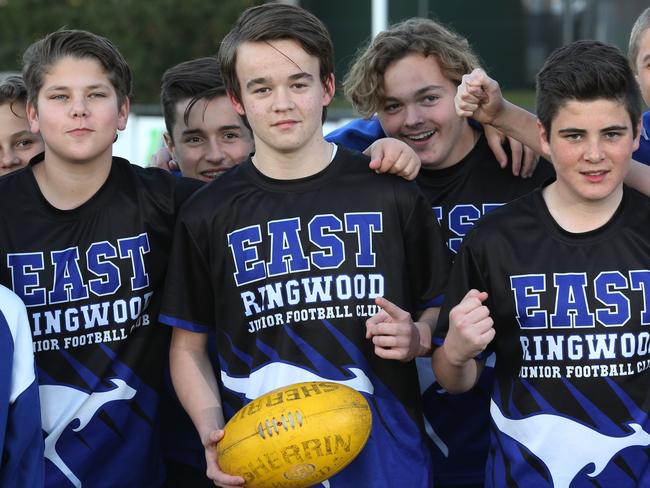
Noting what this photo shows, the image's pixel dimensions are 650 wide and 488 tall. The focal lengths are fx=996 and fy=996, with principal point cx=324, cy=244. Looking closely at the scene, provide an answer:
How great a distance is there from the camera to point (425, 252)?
11.8 ft

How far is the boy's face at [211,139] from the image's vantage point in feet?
15.2

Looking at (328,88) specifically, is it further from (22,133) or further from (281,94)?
(22,133)

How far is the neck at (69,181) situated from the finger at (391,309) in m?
1.26

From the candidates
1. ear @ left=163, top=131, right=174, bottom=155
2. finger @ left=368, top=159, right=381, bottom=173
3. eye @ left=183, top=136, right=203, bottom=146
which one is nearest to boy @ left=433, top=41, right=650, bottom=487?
finger @ left=368, top=159, right=381, bottom=173

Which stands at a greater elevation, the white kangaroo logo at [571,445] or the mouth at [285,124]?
the mouth at [285,124]

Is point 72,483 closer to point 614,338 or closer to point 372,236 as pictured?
point 372,236

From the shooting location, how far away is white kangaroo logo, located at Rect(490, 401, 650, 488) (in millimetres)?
3309

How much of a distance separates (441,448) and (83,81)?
203 centimetres

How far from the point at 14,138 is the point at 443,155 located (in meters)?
1.89

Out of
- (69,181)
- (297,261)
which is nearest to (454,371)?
(297,261)

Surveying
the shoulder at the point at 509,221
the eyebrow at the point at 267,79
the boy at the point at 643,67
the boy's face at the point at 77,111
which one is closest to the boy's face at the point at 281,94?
the eyebrow at the point at 267,79

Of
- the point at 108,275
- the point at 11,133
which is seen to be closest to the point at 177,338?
the point at 108,275

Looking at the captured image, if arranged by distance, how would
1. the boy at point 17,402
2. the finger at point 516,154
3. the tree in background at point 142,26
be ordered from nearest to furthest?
the boy at point 17,402, the finger at point 516,154, the tree in background at point 142,26

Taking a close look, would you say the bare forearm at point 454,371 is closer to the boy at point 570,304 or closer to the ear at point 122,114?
the boy at point 570,304
